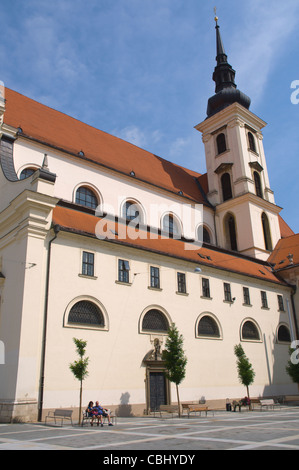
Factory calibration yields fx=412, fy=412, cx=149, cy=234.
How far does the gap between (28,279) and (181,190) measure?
64.6 ft

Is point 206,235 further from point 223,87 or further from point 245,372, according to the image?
point 223,87

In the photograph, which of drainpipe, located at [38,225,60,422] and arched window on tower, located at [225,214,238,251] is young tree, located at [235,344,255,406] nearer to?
drainpipe, located at [38,225,60,422]

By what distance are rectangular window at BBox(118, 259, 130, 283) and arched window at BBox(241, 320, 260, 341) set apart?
30.5 feet

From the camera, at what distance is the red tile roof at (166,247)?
745 inches

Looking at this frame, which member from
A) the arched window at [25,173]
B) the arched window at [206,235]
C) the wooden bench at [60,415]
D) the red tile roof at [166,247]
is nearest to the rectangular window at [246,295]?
the red tile roof at [166,247]

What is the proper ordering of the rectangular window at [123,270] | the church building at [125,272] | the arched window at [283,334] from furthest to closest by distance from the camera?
the arched window at [283,334]
the rectangular window at [123,270]
the church building at [125,272]

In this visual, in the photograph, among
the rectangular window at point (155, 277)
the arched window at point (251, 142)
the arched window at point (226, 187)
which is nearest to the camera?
the rectangular window at point (155, 277)

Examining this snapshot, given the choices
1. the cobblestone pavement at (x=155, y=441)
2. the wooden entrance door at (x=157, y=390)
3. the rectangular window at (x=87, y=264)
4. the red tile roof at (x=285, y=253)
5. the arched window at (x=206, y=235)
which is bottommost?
the cobblestone pavement at (x=155, y=441)

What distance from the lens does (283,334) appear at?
28078 millimetres

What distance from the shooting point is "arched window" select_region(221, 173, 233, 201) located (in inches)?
1428

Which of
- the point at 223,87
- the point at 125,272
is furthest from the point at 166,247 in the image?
the point at 223,87

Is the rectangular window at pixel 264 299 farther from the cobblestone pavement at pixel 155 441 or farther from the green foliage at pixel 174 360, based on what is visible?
the cobblestone pavement at pixel 155 441

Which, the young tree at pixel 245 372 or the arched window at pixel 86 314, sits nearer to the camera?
the arched window at pixel 86 314

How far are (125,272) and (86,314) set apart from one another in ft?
10.1
